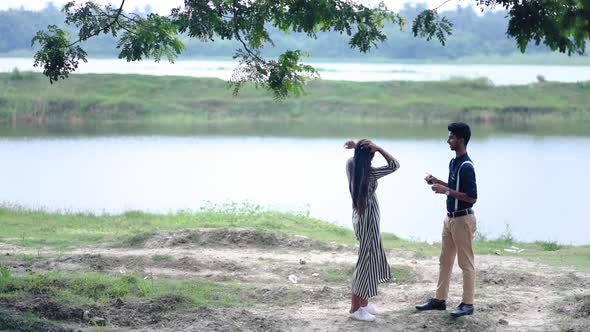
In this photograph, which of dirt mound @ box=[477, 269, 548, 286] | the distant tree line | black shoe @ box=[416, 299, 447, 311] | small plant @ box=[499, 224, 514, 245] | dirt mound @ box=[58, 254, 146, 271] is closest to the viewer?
black shoe @ box=[416, 299, 447, 311]

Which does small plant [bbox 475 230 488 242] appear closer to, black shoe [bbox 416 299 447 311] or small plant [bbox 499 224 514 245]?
small plant [bbox 499 224 514 245]

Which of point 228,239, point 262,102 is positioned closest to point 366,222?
point 228,239

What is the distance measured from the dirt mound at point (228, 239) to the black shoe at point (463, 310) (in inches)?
156

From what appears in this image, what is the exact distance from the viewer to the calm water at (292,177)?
19703 mm

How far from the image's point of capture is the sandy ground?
803cm

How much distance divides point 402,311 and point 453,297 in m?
0.81

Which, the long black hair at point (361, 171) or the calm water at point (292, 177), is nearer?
the long black hair at point (361, 171)

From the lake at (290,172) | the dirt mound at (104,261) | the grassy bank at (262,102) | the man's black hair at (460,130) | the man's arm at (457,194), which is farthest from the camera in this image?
the grassy bank at (262,102)

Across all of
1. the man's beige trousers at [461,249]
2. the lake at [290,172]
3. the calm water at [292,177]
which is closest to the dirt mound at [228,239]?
the man's beige trousers at [461,249]

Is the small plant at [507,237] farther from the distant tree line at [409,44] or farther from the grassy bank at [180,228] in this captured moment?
the distant tree line at [409,44]

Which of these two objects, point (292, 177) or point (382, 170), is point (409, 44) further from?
point (382, 170)

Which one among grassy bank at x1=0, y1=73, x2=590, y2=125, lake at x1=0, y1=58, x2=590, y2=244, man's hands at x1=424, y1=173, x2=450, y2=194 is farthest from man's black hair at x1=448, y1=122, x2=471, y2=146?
grassy bank at x1=0, y1=73, x2=590, y2=125

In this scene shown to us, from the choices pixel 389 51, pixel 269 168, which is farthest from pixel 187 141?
pixel 389 51

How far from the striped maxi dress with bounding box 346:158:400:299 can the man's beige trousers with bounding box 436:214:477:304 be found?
1.85ft
